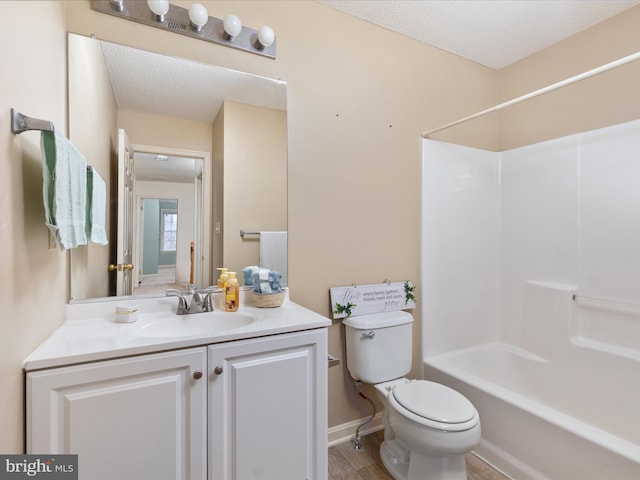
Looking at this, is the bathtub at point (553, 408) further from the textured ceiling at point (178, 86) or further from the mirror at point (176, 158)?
the textured ceiling at point (178, 86)

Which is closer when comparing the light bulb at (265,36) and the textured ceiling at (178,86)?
the textured ceiling at (178,86)

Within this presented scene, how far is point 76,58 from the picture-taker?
1335mm

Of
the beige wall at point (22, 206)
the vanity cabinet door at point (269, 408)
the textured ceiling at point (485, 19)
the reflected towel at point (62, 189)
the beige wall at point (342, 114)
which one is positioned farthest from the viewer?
the textured ceiling at point (485, 19)

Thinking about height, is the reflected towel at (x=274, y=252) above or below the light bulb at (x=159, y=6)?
below

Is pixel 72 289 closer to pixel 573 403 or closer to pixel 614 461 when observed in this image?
pixel 614 461

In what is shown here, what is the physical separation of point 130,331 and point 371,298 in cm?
129

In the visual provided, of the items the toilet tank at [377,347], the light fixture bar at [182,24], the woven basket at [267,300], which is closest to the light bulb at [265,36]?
the light fixture bar at [182,24]

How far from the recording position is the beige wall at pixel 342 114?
1.34 meters

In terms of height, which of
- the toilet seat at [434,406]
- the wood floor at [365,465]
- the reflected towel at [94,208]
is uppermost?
the reflected towel at [94,208]

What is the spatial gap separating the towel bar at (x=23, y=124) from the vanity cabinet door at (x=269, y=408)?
807 millimetres

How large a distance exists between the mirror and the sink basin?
0.20 metres

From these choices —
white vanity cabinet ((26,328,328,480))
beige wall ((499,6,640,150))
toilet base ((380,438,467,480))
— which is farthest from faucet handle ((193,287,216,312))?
beige wall ((499,6,640,150))

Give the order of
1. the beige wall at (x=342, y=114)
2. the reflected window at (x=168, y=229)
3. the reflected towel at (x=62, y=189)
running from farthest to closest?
the reflected window at (x=168, y=229) → the beige wall at (x=342, y=114) → the reflected towel at (x=62, y=189)

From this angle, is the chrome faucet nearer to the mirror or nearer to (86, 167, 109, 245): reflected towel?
the mirror
